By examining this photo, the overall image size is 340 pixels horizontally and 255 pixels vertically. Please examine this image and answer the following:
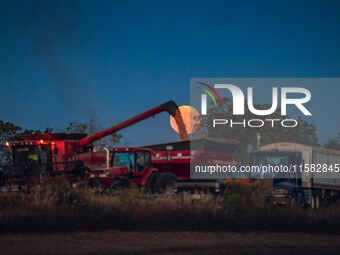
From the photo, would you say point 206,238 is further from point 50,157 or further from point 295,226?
point 50,157

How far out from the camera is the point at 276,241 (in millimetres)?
13305

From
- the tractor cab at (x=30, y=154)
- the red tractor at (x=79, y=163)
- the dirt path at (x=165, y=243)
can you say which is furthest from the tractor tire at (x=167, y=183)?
the dirt path at (x=165, y=243)

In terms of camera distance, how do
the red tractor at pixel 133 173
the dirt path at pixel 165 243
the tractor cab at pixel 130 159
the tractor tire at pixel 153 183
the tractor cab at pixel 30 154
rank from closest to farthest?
the dirt path at pixel 165 243 → the red tractor at pixel 133 173 → the tractor cab at pixel 130 159 → the tractor tire at pixel 153 183 → the tractor cab at pixel 30 154

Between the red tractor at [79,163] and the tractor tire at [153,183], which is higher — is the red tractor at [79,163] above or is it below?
above

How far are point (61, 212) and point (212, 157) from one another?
439 inches

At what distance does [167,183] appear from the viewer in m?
21.4

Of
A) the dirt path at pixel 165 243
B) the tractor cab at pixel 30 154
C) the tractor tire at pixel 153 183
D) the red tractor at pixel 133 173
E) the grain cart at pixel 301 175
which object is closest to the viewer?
the dirt path at pixel 165 243

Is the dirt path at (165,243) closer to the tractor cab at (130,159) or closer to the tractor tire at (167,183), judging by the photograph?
the tractor tire at (167,183)

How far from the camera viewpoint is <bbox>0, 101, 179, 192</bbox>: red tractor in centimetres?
1983

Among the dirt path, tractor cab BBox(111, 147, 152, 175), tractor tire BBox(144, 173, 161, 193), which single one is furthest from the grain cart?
the dirt path

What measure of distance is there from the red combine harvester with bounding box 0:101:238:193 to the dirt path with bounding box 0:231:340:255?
17.8ft

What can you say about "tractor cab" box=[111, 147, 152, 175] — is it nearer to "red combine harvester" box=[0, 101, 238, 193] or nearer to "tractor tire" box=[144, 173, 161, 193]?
"red combine harvester" box=[0, 101, 238, 193]

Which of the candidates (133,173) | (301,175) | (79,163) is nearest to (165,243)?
(133,173)

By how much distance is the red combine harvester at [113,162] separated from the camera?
19.9 meters
